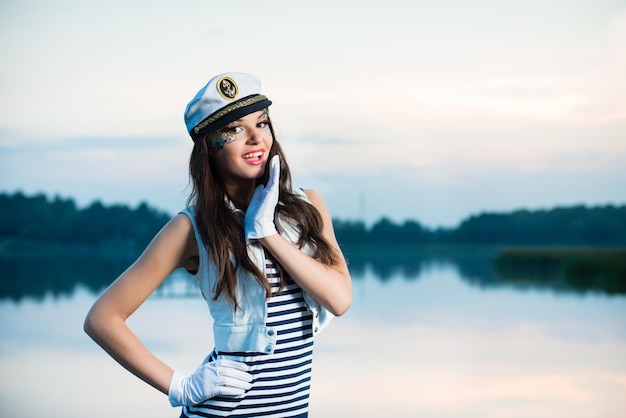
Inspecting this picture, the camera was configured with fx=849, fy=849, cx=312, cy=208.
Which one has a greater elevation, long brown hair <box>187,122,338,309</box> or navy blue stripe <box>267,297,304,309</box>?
long brown hair <box>187,122,338,309</box>

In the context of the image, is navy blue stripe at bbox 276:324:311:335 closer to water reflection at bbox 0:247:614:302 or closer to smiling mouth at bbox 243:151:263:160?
smiling mouth at bbox 243:151:263:160

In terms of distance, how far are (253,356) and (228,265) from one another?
0.22 m

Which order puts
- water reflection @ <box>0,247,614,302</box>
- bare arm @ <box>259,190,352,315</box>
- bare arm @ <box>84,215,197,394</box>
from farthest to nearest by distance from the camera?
water reflection @ <box>0,247,614,302</box>
bare arm @ <box>84,215,197,394</box>
bare arm @ <box>259,190,352,315</box>

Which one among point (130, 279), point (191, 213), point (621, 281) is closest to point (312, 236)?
point (191, 213)

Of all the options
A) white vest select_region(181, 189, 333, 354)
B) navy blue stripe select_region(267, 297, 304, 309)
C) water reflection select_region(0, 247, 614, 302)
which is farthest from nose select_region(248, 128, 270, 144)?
water reflection select_region(0, 247, 614, 302)

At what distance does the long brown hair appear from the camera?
6.40 feet

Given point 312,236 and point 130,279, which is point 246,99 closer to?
point 312,236

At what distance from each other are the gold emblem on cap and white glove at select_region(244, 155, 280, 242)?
0.18 meters

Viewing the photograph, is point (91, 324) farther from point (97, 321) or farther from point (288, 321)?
point (288, 321)

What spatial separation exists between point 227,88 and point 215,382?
69 cm

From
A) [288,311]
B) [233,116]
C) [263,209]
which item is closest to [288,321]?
[288,311]

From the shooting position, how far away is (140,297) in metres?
2.03

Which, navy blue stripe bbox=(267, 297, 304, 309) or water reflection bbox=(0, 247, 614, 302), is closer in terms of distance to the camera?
navy blue stripe bbox=(267, 297, 304, 309)

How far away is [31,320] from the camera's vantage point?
14.2 metres
